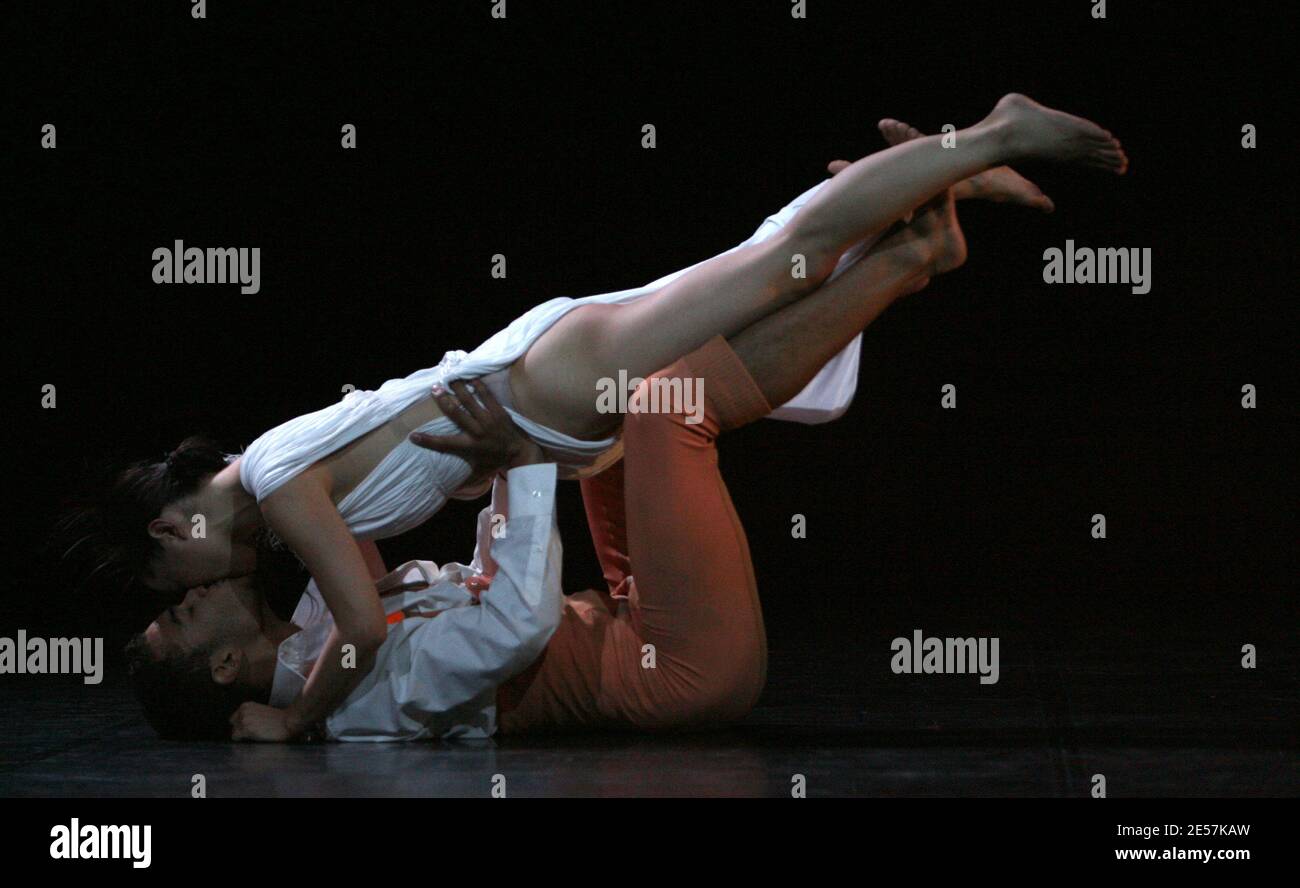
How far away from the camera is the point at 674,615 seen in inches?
88.0

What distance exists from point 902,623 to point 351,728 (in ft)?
6.01

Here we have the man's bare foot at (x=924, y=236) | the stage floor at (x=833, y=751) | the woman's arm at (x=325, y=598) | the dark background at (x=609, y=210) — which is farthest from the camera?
the dark background at (x=609, y=210)

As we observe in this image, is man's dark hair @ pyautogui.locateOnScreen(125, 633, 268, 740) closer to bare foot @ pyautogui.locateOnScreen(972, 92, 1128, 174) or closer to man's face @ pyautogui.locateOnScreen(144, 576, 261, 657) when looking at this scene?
man's face @ pyautogui.locateOnScreen(144, 576, 261, 657)

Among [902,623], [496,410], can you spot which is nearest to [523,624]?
[496,410]

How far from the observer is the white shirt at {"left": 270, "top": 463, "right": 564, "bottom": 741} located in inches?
86.0

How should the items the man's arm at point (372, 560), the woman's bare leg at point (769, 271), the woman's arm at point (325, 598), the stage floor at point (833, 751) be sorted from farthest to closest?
the man's arm at point (372, 560), the woman's bare leg at point (769, 271), the woman's arm at point (325, 598), the stage floor at point (833, 751)

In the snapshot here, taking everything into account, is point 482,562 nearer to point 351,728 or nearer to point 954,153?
point 351,728

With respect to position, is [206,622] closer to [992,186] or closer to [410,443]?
[410,443]

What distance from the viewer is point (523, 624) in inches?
85.5

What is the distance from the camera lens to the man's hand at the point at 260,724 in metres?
2.23

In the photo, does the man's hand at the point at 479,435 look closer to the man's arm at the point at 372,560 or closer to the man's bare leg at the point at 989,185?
the man's arm at the point at 372,560

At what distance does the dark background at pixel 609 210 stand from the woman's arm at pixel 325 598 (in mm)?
1868

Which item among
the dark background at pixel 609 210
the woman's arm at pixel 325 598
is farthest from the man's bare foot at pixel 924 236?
the dark background at pixel 609 210
